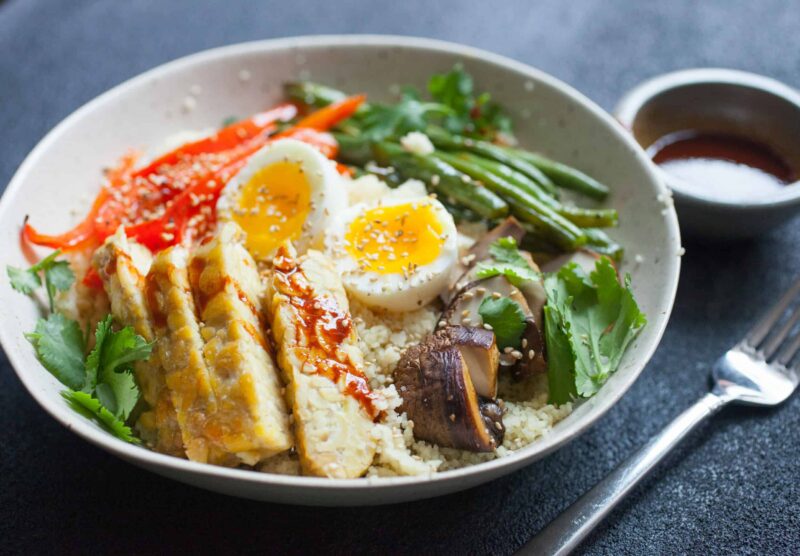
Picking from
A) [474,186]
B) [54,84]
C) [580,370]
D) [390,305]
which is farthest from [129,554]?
[54,84]

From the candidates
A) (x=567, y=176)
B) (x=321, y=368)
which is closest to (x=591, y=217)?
(x=567, y=176)

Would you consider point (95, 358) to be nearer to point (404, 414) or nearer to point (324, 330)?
point (324, 330)

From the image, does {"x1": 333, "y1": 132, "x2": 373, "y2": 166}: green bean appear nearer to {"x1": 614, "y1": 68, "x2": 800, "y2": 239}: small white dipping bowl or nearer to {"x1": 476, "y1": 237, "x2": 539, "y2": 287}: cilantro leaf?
{"x1": 476, "y1": 237, "x2": 539, "y2": 287}: cilantro leaf

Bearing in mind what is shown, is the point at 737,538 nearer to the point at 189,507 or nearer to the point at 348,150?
the point at 189,507

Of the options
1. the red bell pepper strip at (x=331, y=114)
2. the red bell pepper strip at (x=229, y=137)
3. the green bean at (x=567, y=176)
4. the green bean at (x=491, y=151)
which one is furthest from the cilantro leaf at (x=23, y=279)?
the green bean at (x=567, y=176)

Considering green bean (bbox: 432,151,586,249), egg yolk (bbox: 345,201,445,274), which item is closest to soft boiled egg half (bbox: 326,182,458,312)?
egg yolk (bbox: 345,201,445,274)

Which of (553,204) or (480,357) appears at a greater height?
(553,204)
